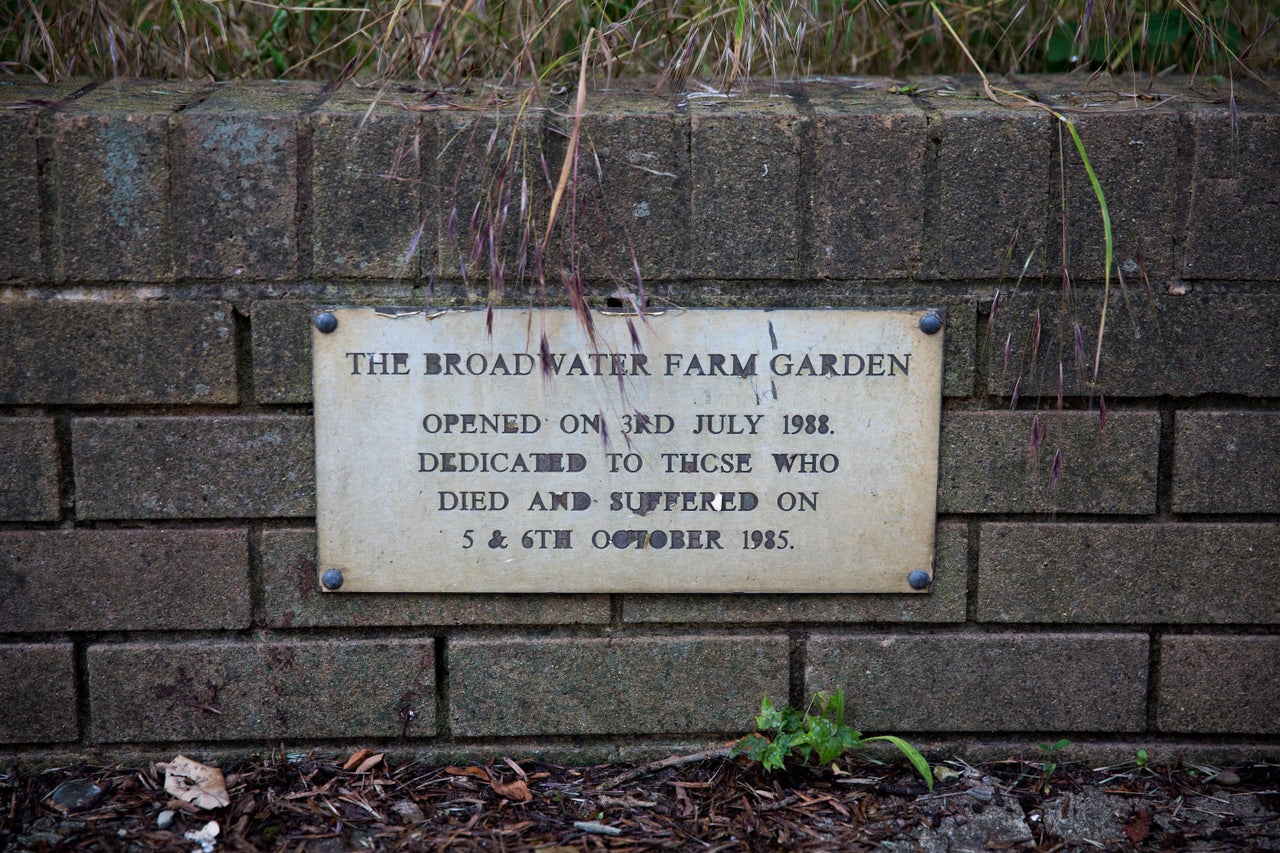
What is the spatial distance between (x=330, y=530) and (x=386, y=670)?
0.32 metres

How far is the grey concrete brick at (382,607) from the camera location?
2.18 m

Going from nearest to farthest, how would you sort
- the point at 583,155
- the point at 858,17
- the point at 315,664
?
the point at 583,155 < the point at 315,664 < the point at 858,17

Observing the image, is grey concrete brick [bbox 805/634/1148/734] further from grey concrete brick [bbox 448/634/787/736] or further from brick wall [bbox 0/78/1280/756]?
grey concrete brick [bbox 448/634/787/736]

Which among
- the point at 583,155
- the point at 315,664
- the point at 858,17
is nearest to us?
the point at 583,155

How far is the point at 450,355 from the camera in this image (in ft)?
6.83

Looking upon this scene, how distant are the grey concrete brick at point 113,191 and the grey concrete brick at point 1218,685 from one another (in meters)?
2.21

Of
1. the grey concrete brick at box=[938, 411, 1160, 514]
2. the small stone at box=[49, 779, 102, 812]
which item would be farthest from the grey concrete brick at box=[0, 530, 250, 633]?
the grey concrete brick at box=[938, 411, 1160, 514]

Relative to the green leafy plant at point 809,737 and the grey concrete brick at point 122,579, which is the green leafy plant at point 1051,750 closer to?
the green leafy plant at point 809,737

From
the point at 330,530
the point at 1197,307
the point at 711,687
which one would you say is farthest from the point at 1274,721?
the point at 330,530

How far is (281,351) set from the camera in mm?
2086

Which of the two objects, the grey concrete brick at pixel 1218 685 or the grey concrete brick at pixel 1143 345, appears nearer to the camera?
the grey concrete brick at pixel 1143 345

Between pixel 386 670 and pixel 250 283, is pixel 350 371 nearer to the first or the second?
pixel 250 283

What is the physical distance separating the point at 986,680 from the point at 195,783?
5.44 feet

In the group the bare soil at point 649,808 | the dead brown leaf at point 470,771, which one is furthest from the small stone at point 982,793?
the dead brown leaf at point 470,771
